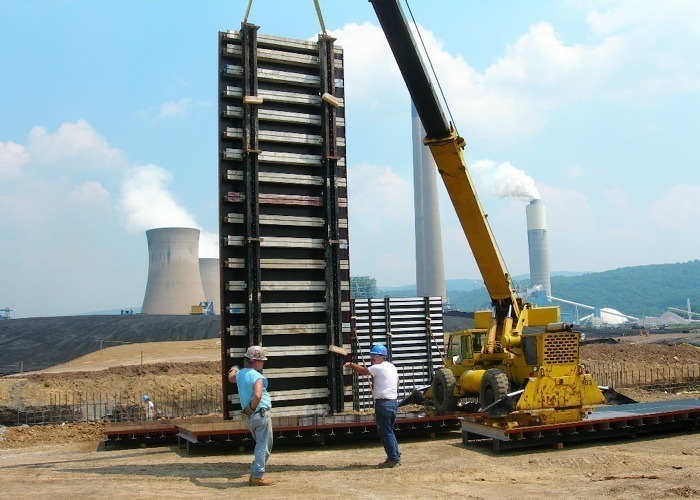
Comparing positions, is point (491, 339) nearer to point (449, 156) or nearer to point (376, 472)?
point (449, 156)

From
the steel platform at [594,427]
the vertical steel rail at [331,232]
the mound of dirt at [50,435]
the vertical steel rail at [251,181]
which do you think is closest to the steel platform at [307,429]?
the vertical steel rail at [331,232]

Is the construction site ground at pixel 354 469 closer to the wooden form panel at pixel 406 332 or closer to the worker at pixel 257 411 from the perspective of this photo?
the worker at pixel 257 411

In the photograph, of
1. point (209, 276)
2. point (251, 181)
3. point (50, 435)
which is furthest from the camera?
point (209, 276)

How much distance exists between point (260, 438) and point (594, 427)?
248 inches

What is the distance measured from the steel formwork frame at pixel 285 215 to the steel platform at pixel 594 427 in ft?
8.63

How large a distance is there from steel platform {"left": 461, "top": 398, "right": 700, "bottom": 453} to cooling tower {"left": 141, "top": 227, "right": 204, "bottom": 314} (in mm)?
73514

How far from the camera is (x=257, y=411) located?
8641 millimetres

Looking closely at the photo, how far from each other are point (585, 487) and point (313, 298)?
19.6 ft

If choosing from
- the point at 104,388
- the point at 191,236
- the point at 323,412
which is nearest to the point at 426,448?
the point at 323,412

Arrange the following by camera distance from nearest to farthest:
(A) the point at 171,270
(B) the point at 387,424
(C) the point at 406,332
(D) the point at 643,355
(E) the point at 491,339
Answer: (B) the point at 387,424 < (E) the point at 491,339 < (C) the point at 406,332 < (D) the point at 643,355 < (A) the point at 171,270

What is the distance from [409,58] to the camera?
39.7 ft

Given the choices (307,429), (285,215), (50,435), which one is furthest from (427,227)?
(307,429)

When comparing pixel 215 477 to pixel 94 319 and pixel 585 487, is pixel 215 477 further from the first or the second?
pixel 94 319

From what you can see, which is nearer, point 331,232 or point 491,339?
point 331,232
